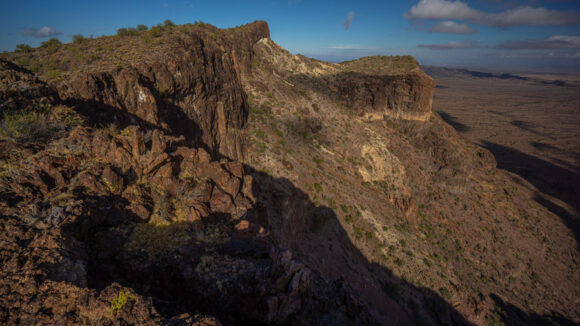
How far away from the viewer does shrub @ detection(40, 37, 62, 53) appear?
16.2m

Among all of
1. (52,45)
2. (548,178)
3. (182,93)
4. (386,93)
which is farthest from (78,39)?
(548,178)

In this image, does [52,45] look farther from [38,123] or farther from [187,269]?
[187,269]

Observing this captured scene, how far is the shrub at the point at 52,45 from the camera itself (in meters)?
16.2

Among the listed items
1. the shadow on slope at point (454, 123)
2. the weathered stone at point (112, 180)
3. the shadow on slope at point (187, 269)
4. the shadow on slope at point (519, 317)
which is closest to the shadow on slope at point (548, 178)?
the shadow on slope at point (519, 317)

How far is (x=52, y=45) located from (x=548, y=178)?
110630mm

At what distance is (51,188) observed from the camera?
24.3ft

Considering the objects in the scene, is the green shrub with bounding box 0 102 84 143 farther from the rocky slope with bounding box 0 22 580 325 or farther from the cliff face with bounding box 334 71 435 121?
the cliff face with bounding box 334 71 435 121

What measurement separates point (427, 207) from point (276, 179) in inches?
1109

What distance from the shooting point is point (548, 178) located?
72.4 m

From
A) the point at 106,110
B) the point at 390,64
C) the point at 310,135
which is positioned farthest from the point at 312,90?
the point at 106,110

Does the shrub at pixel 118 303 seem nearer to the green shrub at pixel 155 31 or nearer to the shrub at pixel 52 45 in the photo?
the shrub at pixel 52 45

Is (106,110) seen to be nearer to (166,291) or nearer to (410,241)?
(166,291)

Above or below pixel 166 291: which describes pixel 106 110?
above

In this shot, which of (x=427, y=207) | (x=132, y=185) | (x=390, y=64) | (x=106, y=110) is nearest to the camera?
(x=132, y=185)
